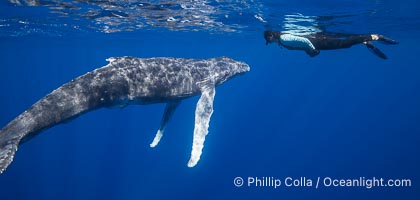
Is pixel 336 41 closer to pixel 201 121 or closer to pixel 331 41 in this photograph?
pixel 331 41

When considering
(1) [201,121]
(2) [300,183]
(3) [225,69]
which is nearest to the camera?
(1) [201,121]

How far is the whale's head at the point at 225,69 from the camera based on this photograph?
13.1 metres

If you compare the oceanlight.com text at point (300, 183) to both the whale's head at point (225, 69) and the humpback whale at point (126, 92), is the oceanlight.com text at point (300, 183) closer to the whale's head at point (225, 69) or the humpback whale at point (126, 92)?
the whale's head at point (225, 69)

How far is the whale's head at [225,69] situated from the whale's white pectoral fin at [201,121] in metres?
0.94

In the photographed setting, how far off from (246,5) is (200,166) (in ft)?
103

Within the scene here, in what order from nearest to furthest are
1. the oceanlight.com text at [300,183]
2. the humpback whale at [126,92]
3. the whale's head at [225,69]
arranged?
the humpback whale at [126,92]
the whale's head at [225,69]
the oceanlight.com text at [300,183]

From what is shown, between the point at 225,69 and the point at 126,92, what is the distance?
5173 millimetres

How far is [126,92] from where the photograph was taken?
9484 millimetres

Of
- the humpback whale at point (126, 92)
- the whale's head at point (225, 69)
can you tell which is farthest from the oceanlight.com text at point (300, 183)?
the humpback whale at point (126, 92)

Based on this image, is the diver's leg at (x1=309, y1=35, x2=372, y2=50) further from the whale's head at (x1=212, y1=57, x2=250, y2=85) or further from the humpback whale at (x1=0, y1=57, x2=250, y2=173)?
the whale's head at (x1=212, y1=57, x2=250, y2=85)

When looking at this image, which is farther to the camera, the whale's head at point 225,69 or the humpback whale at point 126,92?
the whale's head at point 225,69

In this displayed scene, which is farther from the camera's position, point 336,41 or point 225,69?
point 225,69

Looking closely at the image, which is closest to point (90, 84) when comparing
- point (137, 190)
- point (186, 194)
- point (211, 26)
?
point (211, 26)

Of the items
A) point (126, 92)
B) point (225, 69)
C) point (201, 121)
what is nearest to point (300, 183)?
point (225, 69)
